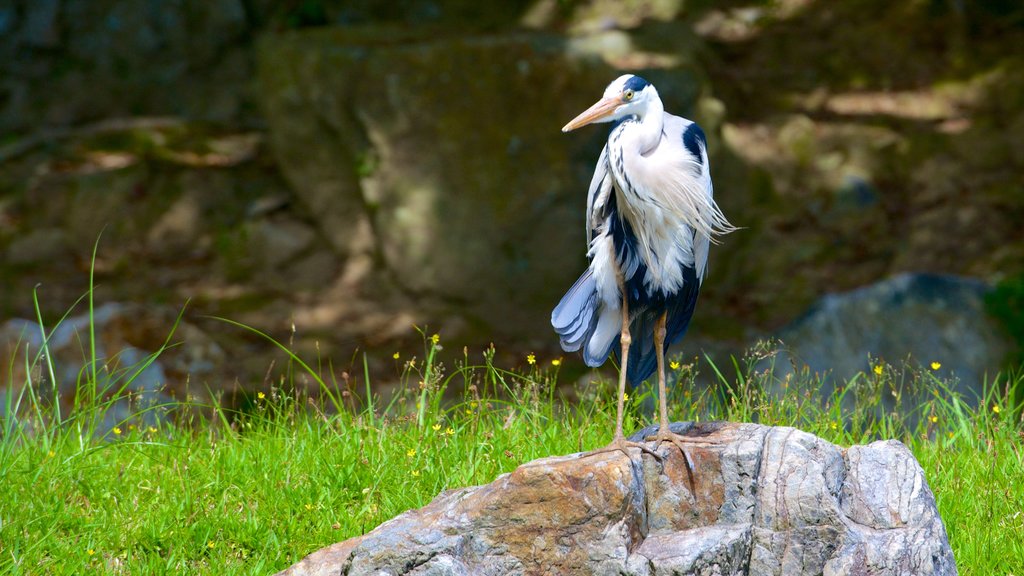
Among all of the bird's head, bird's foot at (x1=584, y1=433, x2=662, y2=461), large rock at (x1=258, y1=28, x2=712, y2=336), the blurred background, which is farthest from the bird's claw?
large rock at (x1=258, y1=28, x2=712, y2=336)

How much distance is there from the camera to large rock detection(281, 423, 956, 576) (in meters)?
2.90

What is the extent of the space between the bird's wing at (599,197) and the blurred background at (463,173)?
361 cm

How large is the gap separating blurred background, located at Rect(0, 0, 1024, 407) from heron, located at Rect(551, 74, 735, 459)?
350 cm

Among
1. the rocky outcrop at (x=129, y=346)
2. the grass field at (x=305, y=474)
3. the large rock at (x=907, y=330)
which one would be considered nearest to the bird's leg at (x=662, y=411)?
the grass field at (x=305, y=474)

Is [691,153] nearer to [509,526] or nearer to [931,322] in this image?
[509,526]

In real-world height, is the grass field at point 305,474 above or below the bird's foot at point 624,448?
Result: below

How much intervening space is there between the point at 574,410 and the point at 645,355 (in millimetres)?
654

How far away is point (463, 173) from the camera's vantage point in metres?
8.10

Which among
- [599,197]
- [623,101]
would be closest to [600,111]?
[623,101]

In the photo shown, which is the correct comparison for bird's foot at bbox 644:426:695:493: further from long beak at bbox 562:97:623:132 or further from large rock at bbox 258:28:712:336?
large rock at bbox 258:28:712:336

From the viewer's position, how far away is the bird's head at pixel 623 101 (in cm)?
341

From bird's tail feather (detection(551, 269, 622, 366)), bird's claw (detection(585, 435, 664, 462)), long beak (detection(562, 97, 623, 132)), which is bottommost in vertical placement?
bird's claw (detection(585, 435, 664, 462))

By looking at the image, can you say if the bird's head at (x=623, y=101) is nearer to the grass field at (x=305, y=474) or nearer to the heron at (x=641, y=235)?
the heron at (x=641, y=235)

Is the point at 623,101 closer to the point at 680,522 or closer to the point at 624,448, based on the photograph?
the point at 624,448
